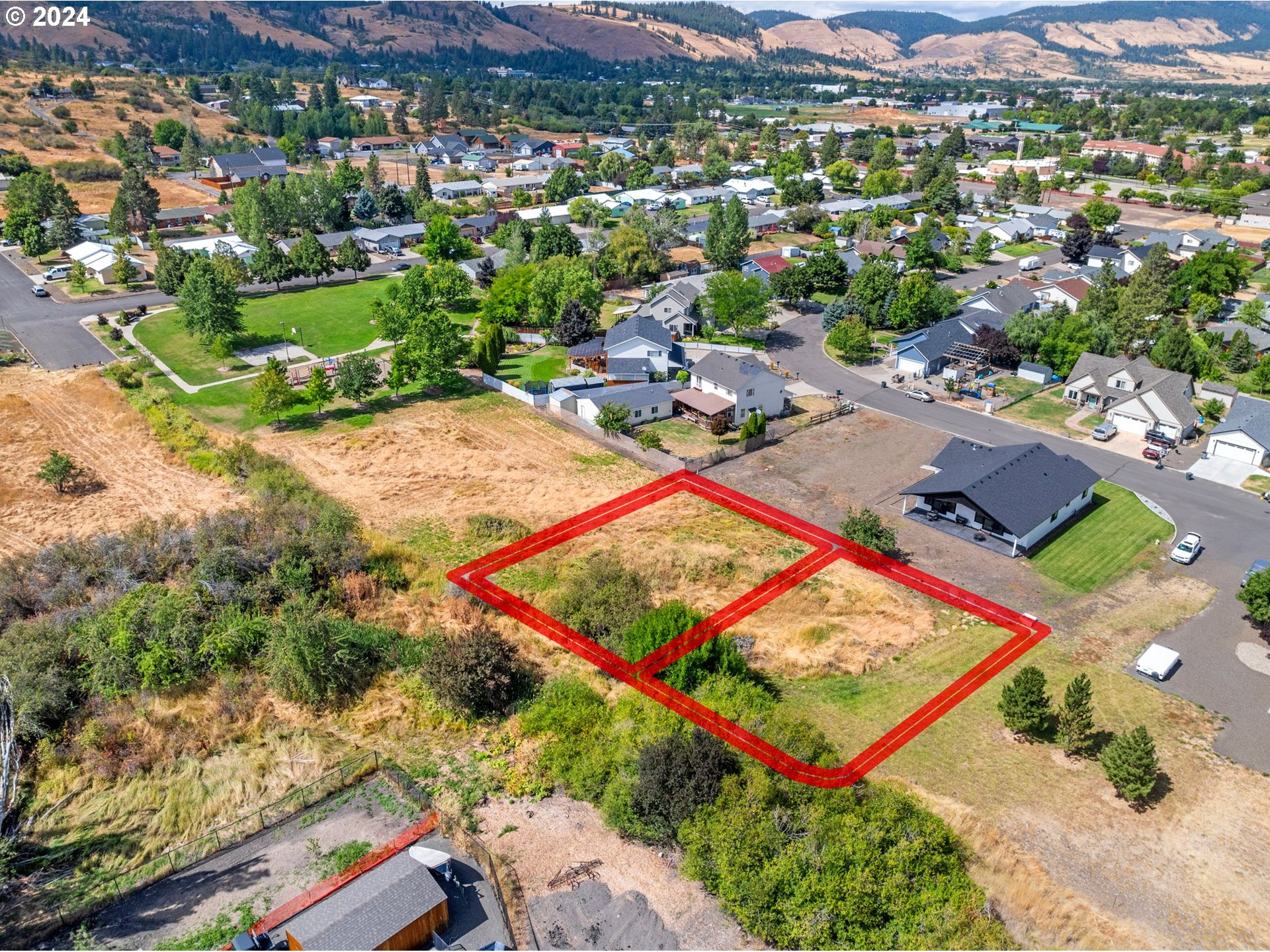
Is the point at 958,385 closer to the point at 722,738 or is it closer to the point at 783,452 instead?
the point at 783,452

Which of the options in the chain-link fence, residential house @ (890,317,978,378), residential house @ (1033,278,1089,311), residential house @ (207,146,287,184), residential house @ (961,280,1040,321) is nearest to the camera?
the chain-link fence

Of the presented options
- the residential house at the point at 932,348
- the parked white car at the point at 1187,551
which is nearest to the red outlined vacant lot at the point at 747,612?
the parked white car at the point at 1187,551

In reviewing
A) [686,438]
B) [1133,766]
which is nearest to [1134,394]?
[686,438]

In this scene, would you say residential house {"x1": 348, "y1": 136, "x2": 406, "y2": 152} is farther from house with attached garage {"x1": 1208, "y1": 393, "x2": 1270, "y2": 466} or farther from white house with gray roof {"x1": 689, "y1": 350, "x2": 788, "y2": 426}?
house with attached garage {"x1": 1208, "y1": 393, "x2": 1270, "y2": 466}

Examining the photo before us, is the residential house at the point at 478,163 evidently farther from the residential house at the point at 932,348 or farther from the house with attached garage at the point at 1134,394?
the house with attached garage at the point at 1134,394

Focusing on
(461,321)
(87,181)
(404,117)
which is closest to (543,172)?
(404,117)

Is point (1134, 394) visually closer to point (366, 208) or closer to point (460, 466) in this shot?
point (460, 466)

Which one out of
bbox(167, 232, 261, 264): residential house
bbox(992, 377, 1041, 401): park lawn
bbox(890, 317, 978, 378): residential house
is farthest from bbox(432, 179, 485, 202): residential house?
bbox(992, 377, 1041, 401): park lawn
